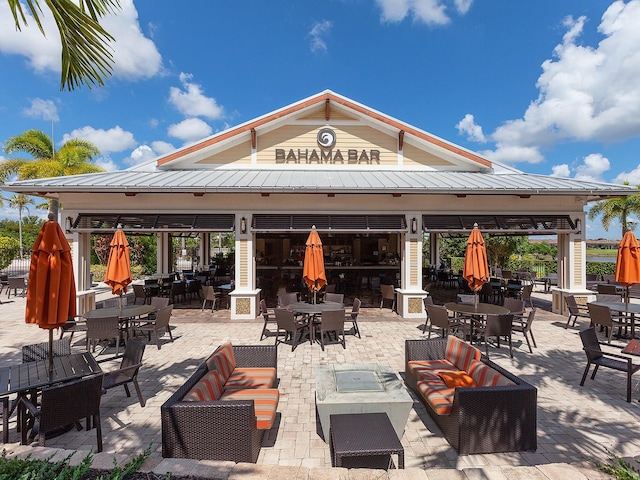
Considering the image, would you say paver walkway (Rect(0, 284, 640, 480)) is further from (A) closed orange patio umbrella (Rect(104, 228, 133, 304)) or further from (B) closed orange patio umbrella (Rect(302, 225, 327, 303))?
(A) closed orange patio umbrella (Rect(104, 228, 133, 304))

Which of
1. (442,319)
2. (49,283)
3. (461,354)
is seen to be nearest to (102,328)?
(49,283)

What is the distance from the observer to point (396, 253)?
722 inches

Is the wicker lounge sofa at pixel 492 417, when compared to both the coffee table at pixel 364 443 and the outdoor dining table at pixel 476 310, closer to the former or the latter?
the coffee table at pixel 364 443

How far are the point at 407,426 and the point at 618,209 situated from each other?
24307 millimetres

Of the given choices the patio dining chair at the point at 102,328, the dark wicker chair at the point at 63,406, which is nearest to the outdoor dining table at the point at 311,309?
the patio dining chair at the point at 102,328

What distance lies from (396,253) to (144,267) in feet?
58.5

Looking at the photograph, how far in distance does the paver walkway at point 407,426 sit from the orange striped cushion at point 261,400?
39cm

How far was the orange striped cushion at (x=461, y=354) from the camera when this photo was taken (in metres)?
5.02

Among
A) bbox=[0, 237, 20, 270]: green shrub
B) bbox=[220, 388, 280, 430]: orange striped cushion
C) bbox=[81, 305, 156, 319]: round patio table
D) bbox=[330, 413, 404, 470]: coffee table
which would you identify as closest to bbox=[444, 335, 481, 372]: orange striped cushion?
bbox=[330, 413, 404, 470]: coffee table

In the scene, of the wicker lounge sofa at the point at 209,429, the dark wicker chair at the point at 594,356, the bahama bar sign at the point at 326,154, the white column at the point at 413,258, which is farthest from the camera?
the bahama bar sign at the point at 326,154

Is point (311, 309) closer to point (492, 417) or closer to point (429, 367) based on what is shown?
point (429, 367)

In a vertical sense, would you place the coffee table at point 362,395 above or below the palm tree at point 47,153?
below

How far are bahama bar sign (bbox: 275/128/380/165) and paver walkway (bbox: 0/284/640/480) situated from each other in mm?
6627

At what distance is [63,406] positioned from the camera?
3.68m
